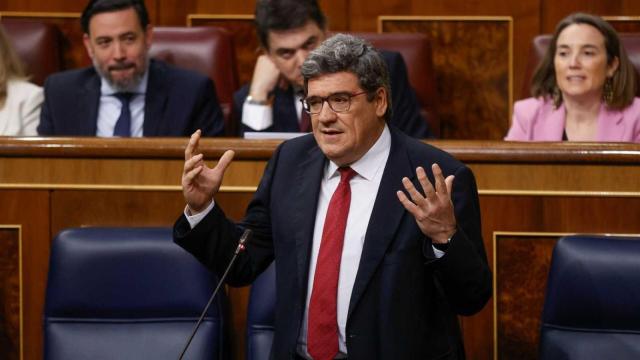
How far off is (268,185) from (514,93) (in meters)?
1.05

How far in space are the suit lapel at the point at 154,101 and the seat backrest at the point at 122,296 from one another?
1.50 feet

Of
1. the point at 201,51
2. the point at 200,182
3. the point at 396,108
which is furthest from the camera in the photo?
the point at 201,51

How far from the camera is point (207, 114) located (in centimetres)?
172

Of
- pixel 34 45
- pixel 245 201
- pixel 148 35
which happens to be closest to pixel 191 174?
pixel 245 201

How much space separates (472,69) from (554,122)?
389 mm

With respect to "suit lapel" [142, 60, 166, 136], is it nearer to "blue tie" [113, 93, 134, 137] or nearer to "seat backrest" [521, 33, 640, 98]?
"blue tie" [113, 93, 134, 137]

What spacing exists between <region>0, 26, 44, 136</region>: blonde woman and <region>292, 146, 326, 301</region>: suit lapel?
2.67ft

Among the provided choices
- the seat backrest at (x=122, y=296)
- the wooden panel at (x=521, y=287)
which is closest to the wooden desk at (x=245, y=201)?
the wooden panel at (x=521, y=287)

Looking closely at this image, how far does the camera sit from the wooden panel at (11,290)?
1.38 m

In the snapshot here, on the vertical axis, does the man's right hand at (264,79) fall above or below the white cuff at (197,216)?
above

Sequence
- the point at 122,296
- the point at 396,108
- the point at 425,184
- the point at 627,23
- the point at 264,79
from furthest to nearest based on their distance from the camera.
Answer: the point at 627,23 → the point at 264,79 → the point at 396,108 → the point at 122,296 → the point at 425,184

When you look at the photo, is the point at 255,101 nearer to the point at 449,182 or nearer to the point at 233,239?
the point at 233,239

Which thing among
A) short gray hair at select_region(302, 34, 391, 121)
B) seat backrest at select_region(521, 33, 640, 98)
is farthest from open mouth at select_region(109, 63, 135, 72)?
short gray hair at select_region(302, 34, 391, 121)

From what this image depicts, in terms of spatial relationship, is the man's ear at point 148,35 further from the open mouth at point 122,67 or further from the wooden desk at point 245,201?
the wooden desk at point 245,201
